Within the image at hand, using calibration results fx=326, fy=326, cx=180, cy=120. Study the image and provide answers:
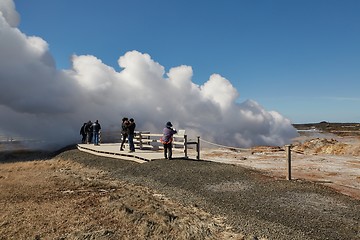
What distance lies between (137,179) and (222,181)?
4.28m

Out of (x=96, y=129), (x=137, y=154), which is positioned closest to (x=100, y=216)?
(x=137, y=154)

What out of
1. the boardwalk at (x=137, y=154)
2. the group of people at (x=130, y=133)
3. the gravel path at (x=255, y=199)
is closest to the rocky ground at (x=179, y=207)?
the gravel path at (x=255, y=199)

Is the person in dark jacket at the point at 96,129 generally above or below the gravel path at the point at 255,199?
above

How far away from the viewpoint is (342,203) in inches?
405

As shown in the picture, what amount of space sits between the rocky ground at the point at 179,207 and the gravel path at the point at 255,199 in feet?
0.08

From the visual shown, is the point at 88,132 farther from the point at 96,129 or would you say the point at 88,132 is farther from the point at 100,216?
the point at 100,216

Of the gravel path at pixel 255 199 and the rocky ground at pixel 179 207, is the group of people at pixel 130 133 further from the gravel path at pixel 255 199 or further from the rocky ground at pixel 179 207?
the rocky ground at pixel 179 207

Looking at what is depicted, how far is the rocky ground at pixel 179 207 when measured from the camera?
27.0 feet

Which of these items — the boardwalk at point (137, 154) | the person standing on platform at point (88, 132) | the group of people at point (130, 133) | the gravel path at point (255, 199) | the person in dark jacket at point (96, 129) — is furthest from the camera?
the person standing on platform at point (88, 132)

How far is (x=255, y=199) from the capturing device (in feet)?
36.0

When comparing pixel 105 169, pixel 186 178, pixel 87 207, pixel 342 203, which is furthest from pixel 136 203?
pixel 105 169

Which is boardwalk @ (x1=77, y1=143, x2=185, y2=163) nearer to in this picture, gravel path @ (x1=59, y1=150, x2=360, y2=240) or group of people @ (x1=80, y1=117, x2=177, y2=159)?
group of people @ (x1=80, y1=117, x2=177, y2=159)

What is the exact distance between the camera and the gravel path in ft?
26.8

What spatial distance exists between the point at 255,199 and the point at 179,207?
2.60 metres
